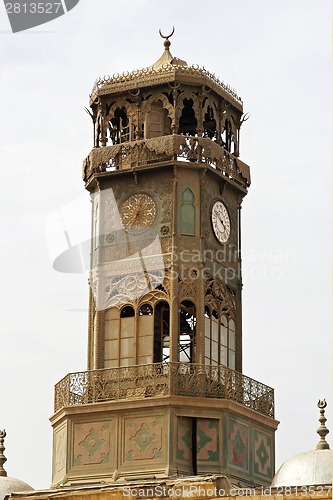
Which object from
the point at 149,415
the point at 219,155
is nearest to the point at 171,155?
the point at 219,155

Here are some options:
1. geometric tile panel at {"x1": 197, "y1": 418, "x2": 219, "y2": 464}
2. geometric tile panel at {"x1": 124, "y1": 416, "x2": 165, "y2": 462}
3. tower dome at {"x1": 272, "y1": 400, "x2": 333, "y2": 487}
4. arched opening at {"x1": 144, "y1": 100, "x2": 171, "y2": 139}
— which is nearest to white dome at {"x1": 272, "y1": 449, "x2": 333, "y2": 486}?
tower dome at {"x1": 272, "y1": 400, "x2": 333, "y2": 487}

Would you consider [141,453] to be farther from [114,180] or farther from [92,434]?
[114,180]

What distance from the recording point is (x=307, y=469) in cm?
5984

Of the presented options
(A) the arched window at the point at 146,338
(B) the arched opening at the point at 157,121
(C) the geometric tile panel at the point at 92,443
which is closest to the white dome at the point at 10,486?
(C) the geometric tile panel at the point at 92,443

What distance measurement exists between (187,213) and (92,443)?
7816 mm

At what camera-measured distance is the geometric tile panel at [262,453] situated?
207 feet

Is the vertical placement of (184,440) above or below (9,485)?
above

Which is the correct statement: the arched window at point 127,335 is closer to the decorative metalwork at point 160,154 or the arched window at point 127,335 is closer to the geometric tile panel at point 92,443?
the geometric tile panel at point 92,443

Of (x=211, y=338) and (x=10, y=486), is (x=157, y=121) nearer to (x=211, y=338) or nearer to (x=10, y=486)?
(x=211, y=338)

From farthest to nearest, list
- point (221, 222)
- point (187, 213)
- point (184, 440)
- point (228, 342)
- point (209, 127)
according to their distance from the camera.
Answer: point (209, 127), point (221, 222), point (228, 342), point (187, 213), point (184, 440)

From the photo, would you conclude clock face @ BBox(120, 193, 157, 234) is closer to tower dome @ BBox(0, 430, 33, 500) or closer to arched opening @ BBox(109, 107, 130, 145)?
arched opening @ BBox(109, 107, 130, 145)

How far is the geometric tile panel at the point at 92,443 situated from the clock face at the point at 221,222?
7198 mm

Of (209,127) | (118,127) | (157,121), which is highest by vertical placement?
(209,127)

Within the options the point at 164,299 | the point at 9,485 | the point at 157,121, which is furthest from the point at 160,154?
the point at 9,485
